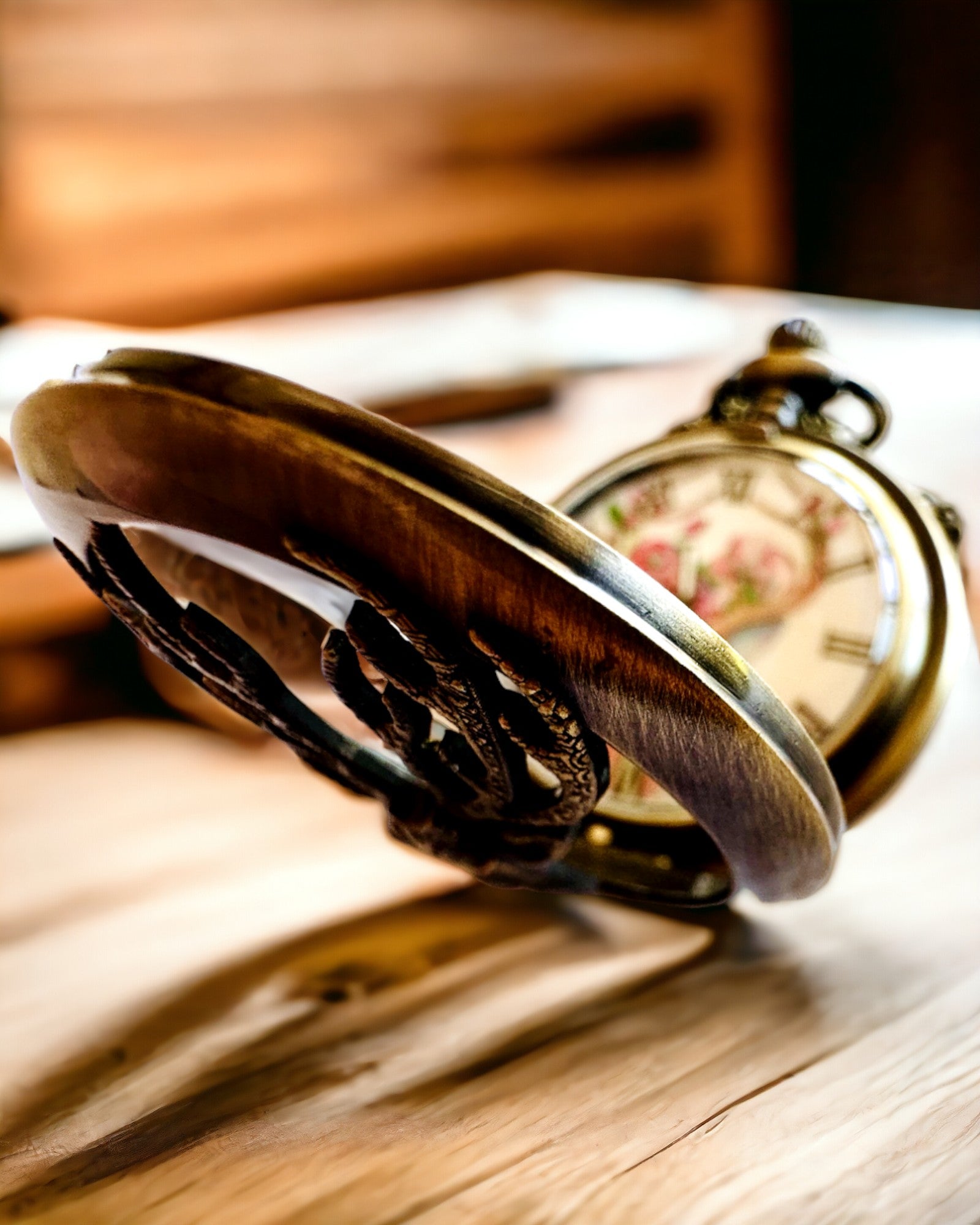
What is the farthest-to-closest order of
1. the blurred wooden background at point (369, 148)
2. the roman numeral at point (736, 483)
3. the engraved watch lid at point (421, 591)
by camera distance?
the blurred wooden background at point (369, 148), the roman numeral at point (736, 483), the engraved watch lid at point (421, 591)

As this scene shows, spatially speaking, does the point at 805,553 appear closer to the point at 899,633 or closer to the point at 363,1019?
the point at 899,633

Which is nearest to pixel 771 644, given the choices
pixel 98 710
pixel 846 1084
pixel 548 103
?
pixel 846 1084

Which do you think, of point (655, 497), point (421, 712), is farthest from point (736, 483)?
point (421, 712)

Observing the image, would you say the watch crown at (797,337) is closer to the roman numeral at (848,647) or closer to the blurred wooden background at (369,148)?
the roman numeral at (848,647)

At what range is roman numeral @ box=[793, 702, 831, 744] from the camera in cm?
50

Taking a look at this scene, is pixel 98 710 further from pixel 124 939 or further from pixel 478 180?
pixel 478 180

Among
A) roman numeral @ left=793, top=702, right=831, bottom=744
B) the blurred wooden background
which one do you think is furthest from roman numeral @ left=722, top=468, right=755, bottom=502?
the blurred wooden background

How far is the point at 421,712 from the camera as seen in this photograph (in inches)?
16.5

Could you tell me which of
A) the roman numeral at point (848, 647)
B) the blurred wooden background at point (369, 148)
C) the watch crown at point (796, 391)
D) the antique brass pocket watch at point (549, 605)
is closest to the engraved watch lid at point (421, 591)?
the antique brass pocket watch at point (549, 605)

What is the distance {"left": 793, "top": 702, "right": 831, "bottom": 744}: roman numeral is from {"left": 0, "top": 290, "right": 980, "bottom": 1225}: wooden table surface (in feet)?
0.38

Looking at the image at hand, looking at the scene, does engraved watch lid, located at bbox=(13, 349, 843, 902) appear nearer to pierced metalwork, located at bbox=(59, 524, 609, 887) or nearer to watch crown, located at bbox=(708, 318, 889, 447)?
pierced metalwork, located at bbox=(59, 524, 609, 887)

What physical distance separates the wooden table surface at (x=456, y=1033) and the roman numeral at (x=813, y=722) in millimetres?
115

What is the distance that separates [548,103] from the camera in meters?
1.13

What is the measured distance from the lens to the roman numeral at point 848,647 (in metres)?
0.50
